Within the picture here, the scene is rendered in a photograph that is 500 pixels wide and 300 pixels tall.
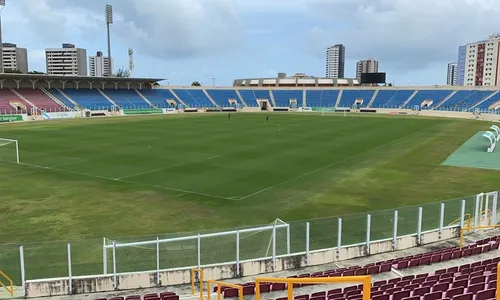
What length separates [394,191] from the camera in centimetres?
2430

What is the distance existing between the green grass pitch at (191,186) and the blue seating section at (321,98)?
7044 cm

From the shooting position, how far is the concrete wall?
11266mm

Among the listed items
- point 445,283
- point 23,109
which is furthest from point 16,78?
point 445,283

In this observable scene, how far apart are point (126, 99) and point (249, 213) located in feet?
285

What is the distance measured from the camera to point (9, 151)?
37.6 m

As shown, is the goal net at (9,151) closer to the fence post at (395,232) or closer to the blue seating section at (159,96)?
the fence post at (395,232)

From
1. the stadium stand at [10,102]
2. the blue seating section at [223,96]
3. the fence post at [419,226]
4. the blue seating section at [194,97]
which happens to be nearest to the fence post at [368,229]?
the fence post at [419,226]

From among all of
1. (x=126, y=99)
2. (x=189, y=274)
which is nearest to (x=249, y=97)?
(x=126, y=99)

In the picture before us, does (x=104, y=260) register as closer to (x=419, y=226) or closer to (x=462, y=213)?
(x=419, y=226)

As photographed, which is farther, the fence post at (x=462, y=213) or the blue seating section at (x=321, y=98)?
the blue seating section at (x=321, y=98)

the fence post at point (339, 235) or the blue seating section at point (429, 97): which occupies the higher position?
the blue seating section at point (429, 97)

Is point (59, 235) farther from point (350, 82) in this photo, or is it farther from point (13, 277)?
point (350, 82)

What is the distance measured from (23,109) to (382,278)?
8169 centimetres

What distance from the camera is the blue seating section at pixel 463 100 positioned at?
317 feet
